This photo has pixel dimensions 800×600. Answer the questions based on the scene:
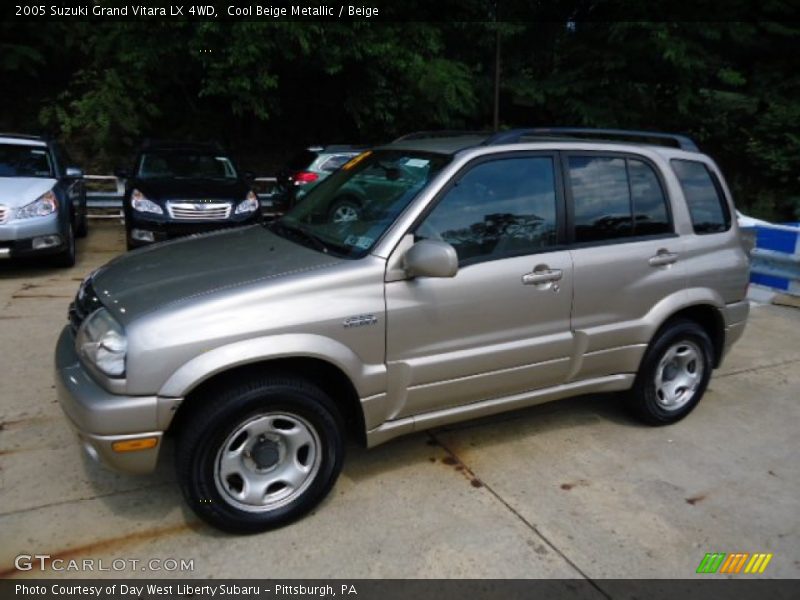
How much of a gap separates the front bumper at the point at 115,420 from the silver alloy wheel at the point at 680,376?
2.97 metres

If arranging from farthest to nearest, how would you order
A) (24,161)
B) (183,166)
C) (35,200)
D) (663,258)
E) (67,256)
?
(183,166) → (24,161) → (67,256) → (35,200) → (663,258)

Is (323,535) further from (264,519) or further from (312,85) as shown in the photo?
(312,85)

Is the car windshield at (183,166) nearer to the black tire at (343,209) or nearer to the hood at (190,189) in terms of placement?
the hood at (190,189)

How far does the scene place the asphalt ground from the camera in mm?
2846

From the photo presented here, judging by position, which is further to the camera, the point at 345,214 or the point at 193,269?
the point at 345,214

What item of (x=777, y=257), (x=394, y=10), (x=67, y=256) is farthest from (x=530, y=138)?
(x=394, y=10)

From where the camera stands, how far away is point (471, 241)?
339 cm

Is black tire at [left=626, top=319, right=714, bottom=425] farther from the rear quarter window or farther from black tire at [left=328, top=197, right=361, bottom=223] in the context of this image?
black tire at [left=328, top=197, right=361, bottom=223]

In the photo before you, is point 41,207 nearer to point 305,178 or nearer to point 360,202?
point 305,178

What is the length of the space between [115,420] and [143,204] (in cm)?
617

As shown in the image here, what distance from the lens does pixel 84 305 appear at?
3260mm

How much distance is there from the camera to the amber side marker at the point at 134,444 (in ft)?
8.94

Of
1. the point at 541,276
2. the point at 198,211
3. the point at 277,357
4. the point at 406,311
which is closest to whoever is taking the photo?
the point at 277,357

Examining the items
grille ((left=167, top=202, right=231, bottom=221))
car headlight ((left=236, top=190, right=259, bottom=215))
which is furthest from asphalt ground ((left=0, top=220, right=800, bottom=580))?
car headlight ((left=236, top=190, right=259, bottom=215))
